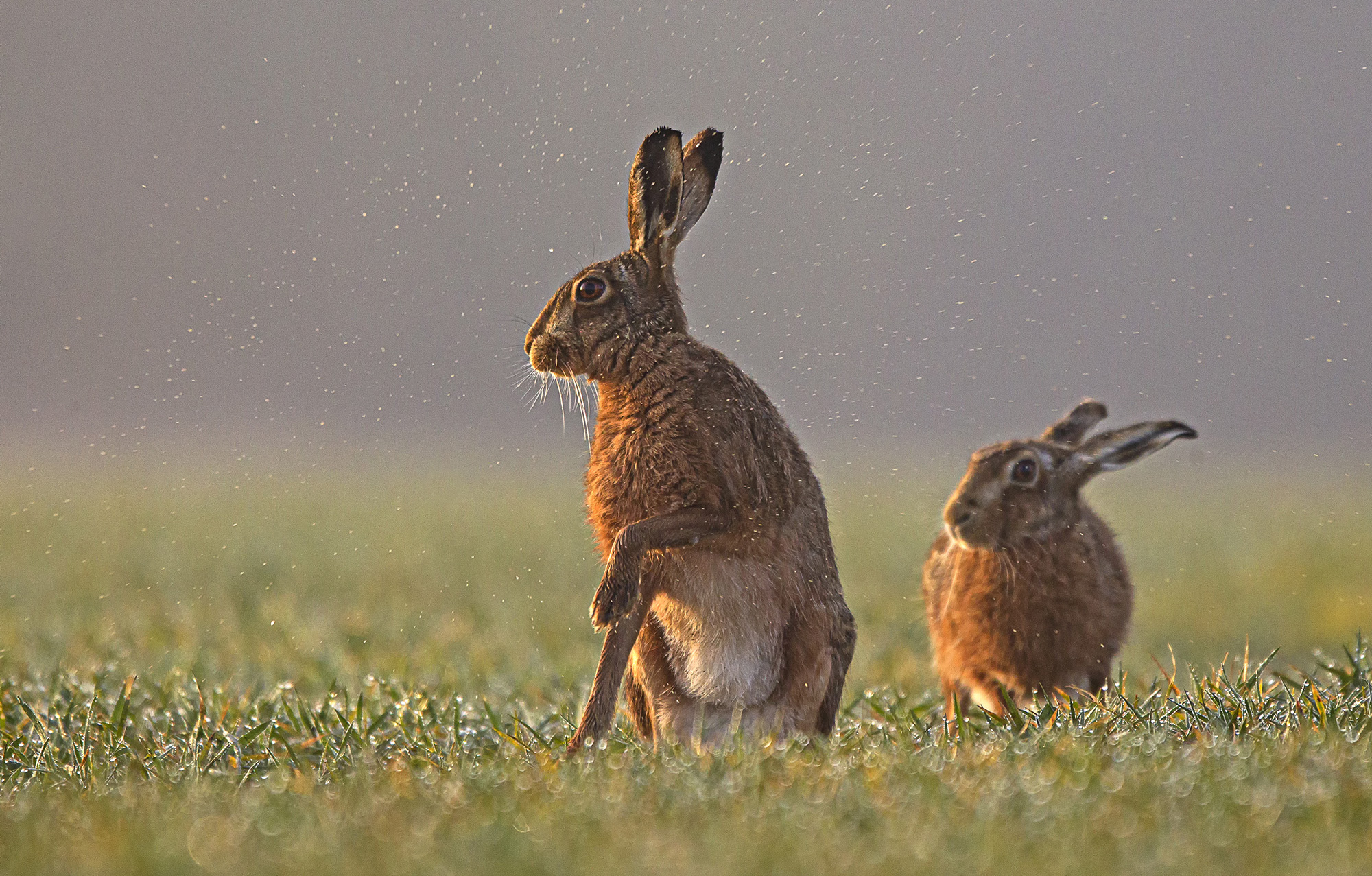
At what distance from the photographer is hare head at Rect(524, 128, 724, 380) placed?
438cm

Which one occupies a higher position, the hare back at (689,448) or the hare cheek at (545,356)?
the hare cheek at (545,356)

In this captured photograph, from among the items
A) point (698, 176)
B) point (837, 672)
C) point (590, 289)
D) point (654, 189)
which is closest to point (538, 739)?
point (837, 672)

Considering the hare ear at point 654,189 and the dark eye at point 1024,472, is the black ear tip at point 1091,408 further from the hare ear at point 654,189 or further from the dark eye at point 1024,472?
the hare ear at point 654,189

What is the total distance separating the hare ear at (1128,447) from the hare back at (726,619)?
1737mm

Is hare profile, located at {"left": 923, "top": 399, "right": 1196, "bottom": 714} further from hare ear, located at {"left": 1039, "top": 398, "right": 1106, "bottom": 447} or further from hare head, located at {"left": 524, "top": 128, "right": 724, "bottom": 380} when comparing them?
hare head, located at {"left": 524, "top": 128, "right": 724, "bottom": 380}

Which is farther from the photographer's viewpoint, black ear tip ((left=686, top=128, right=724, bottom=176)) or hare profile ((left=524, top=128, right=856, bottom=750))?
black ear tip ((left=686, top=128, right=724, bottom=176))

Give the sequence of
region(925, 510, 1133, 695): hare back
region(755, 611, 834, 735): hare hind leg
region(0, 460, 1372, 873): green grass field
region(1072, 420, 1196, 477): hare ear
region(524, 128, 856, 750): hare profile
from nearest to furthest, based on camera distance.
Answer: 1. region(0, 460, 1372, 873): green grass field
2. region(524, 128, 856, 750): hare profile
3. region(755, 611, 834, 735): hare hind leg
4. region(925, 510, 1133, 695): hare back
5. region(1072, 420, 1196, 477): hare ear

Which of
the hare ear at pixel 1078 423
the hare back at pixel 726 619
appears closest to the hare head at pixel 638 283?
the hare back at pixel 726 619

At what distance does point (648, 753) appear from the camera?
3.70m

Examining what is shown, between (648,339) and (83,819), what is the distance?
2.04 metres

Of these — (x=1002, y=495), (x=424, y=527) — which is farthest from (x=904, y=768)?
(x=424, y=527)

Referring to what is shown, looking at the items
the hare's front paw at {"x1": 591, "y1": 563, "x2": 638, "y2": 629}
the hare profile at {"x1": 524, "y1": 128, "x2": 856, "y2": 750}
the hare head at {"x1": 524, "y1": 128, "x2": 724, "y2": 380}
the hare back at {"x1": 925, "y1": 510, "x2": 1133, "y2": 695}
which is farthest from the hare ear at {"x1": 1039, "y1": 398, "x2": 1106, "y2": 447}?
the hare's front paw at {"x1": 591, "y1": 563, "x2": 638, "y2": 629}

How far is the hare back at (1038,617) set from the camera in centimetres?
518

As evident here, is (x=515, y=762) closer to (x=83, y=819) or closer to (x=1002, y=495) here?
(x=83, y=819)
